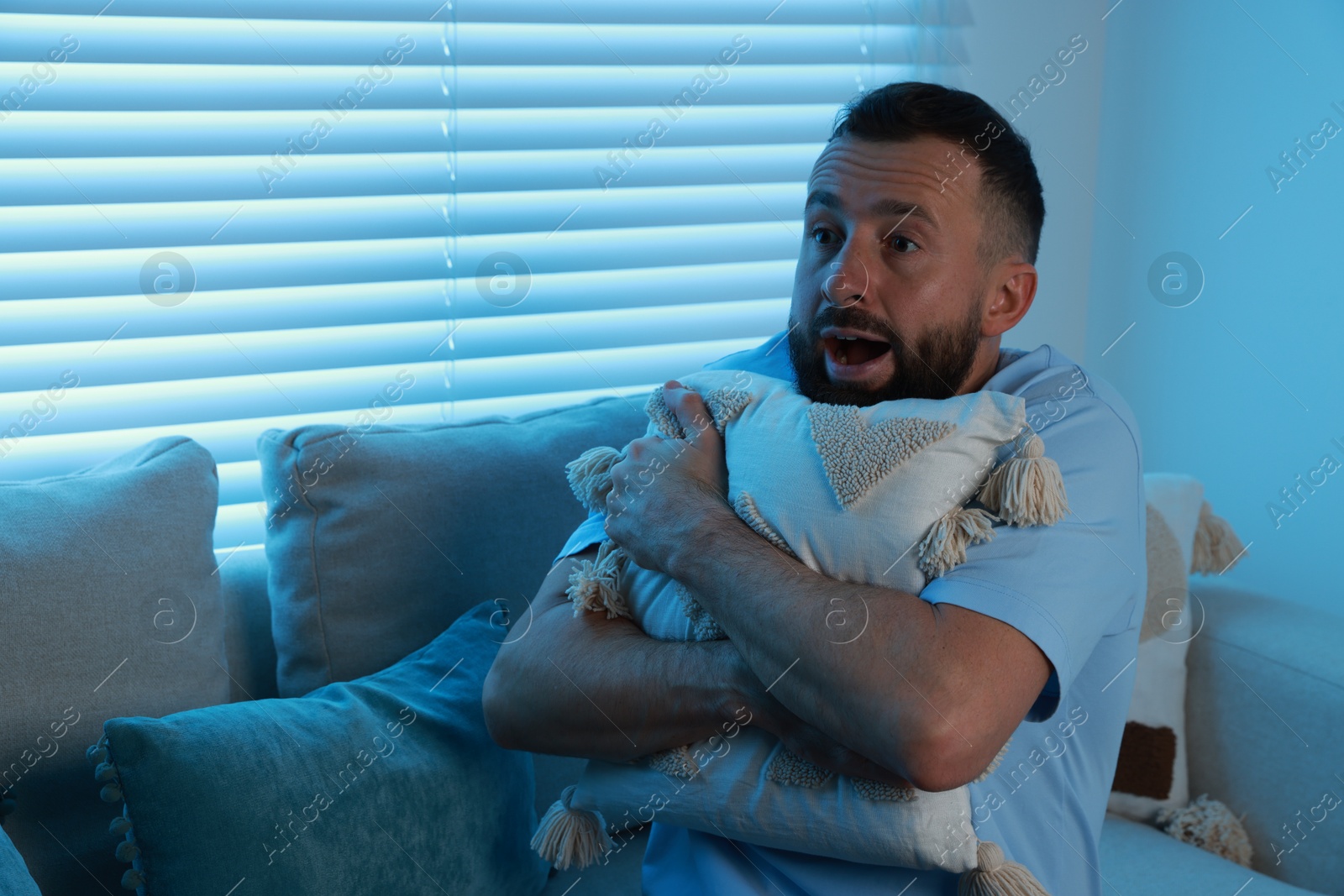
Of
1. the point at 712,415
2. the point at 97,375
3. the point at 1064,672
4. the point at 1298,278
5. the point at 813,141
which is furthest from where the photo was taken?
the point at 813,141

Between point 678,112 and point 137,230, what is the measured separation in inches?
39.3

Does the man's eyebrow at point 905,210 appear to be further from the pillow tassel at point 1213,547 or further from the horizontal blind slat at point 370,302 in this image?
the pillow tassel at point 1213,547

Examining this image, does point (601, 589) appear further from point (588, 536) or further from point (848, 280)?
point (848, 280)

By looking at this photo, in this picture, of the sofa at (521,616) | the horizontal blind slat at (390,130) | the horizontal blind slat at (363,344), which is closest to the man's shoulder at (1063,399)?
the sofa at (521,616)

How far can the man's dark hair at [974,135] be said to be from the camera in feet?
4.00

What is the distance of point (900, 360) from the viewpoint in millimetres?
1218

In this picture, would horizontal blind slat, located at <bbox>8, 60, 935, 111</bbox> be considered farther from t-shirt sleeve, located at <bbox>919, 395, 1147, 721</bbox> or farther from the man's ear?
t-shirt sleeve, located at <bbox>919, 395, 1147, 721</bbox>

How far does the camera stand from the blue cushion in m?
0.94

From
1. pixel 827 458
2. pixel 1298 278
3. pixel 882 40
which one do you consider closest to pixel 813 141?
pixel 882 40

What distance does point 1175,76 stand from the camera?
2.16 m

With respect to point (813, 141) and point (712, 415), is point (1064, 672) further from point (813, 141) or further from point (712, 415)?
point (813, 141)

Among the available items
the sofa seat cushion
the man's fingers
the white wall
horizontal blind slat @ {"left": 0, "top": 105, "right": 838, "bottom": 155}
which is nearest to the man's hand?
the man's fingers

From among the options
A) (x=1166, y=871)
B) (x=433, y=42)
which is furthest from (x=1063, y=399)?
(x=433, y=42)

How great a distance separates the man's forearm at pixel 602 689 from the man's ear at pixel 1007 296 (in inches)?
22.2
